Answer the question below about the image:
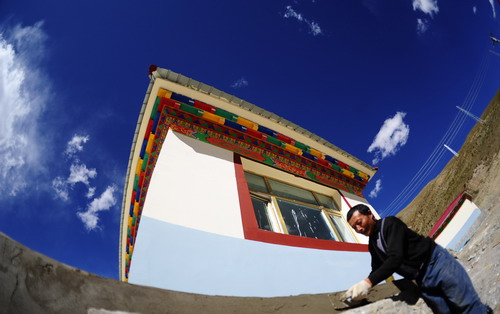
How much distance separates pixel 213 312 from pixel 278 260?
1783 mm

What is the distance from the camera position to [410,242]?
1.63 metres

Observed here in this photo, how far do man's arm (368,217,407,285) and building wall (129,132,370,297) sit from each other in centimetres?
165

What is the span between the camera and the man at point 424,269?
4.58 ft

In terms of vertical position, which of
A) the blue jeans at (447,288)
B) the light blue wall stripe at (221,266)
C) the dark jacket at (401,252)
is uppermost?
the light blue wall stripe at (221,266)

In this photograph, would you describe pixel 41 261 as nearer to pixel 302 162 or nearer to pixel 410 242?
pixel 410 242

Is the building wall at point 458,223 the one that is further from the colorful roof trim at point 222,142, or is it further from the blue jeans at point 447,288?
the blue jeans at point 447,288

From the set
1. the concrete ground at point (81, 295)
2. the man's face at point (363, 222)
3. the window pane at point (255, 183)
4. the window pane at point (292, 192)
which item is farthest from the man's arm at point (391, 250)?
the window pane at point (292, 192)

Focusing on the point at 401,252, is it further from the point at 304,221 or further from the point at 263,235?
the point at 304,221

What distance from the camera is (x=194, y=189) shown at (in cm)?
351

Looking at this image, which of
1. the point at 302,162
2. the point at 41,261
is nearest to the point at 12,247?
the point at 41,261

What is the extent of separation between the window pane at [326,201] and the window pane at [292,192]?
27 cm

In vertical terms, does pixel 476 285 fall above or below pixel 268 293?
below

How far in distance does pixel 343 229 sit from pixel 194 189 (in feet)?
11.4

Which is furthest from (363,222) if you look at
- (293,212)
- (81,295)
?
(293,212)
